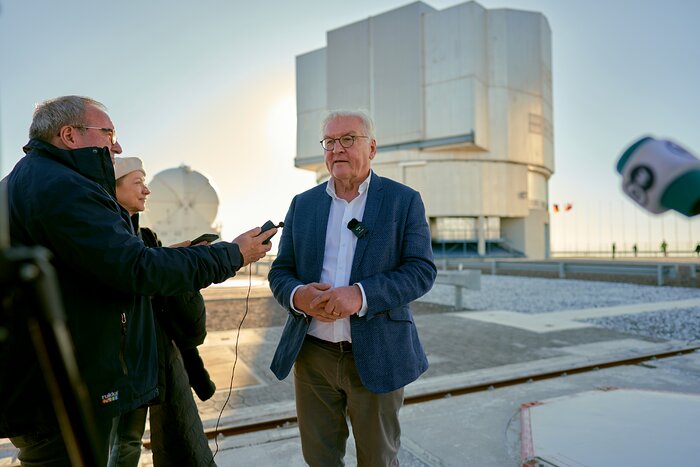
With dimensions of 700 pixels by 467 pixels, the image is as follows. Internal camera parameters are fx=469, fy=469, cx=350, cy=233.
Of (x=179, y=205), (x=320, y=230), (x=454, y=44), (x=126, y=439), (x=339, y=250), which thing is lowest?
(x=126, y=439)

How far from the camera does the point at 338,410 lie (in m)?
2.44

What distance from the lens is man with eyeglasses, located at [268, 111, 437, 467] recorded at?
2.23 metres

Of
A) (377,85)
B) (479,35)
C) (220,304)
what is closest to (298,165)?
(377,85)

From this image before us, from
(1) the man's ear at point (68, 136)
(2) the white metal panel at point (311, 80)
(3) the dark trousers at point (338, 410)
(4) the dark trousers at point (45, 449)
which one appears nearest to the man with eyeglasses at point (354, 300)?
(3) the dark trousers at point (338, 410)

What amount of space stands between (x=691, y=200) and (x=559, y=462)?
6.90ft

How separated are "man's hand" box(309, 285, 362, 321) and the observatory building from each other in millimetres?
32084

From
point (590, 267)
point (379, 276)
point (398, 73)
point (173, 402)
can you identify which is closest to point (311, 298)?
point (379, 276)

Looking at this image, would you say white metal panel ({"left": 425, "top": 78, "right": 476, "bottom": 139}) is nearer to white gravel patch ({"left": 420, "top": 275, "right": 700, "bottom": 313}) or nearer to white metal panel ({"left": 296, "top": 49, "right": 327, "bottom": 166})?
white metal panel ({"left": 296, "top": 49, "right": 327, "bottom": 166})

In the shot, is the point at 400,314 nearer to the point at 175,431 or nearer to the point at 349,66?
the point at 175,431

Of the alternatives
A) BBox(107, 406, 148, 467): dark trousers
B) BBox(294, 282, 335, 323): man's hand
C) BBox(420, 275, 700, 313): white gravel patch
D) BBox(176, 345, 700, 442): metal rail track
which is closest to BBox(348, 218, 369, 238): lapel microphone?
BBox(294, 282, 335, 323): man's hand

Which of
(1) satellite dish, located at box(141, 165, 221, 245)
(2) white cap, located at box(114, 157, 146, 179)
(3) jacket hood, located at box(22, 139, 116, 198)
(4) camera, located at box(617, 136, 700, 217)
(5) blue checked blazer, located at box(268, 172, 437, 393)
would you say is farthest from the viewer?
(1) satellite dish, located at box(141, 165, 221, 245)

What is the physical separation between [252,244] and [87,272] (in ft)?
2.38

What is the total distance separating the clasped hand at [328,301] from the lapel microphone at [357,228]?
0.30 meters

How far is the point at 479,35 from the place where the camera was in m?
34.0
